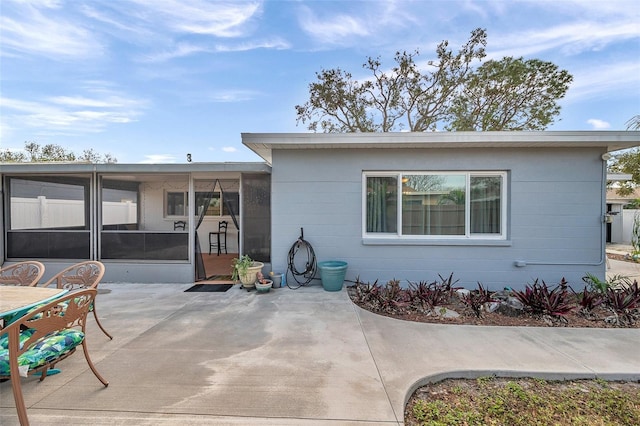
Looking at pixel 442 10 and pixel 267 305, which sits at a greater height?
pixel 442 10

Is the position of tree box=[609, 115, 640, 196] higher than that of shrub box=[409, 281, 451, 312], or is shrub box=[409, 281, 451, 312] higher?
tree box=[609, 115, 640, 196]

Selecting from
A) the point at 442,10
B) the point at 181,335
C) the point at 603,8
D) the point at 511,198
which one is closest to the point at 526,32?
the point at 603,8

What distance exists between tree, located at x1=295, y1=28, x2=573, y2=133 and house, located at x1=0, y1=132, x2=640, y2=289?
7759 millimetres

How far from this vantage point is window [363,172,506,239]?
5449mm

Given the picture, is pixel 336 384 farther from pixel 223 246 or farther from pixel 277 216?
pixel 223 246

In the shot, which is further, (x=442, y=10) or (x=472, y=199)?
(x=442, y=10)

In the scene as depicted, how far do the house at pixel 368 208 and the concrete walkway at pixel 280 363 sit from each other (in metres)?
1.62

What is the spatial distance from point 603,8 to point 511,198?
4737 mm

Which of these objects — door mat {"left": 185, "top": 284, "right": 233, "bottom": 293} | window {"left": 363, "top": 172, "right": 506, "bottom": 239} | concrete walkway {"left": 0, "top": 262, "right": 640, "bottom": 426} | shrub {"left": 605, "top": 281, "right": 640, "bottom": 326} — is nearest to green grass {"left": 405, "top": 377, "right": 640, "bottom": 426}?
concrete walkway {"left": 0, "top": 262, "right": 640, "bottom": 426}

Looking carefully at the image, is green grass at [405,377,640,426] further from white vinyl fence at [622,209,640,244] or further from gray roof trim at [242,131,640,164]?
white vinyl fence at [622,209,640,244]

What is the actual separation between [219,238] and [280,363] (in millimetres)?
6270

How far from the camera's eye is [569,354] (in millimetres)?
2971

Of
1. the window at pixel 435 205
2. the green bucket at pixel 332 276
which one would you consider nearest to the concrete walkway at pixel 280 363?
the green bucket at pixel 332 276

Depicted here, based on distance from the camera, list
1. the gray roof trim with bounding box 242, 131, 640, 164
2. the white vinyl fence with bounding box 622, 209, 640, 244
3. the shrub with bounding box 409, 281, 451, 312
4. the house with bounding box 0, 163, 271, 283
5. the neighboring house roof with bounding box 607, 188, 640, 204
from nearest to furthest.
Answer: the shrub with bounding box 409, 281, 451, 312, the gray roof trim with bounding box 242, 131, 640, 164, the house with bounding box 0, 163, 271, 283, the white vinyl fence with bounding box 622, 209, 640, 244, the neighboring house roof with bounding box 607, 188, 640, 204
